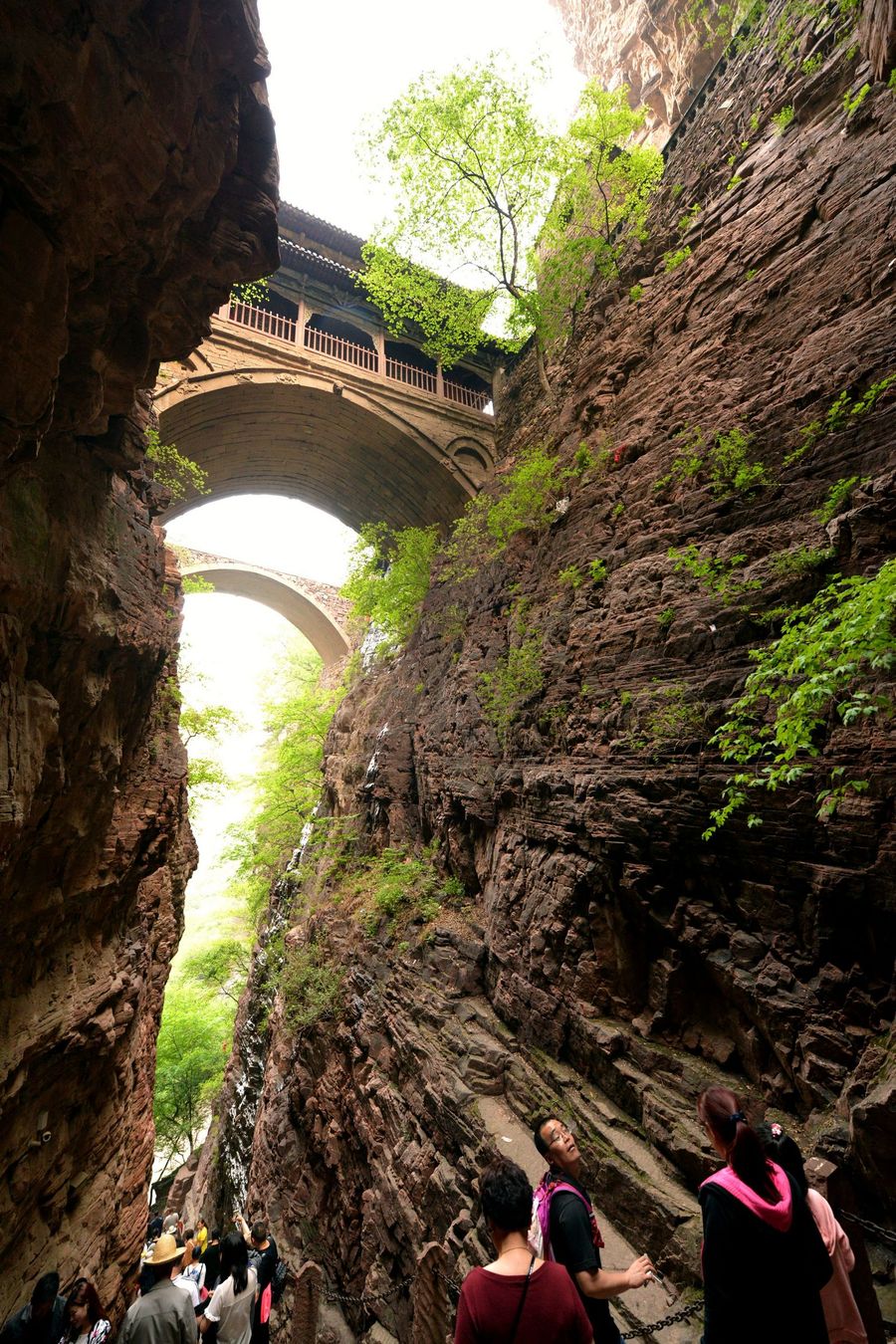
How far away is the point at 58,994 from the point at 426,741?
21.2 ft

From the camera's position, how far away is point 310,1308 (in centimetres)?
683

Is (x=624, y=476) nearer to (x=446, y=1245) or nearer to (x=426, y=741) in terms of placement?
(x=426, y=741)

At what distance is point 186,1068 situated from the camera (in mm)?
20859

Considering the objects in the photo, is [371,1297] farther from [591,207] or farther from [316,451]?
[591,207]

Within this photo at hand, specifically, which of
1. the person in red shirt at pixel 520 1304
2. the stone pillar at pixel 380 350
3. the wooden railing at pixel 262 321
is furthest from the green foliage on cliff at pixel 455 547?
the person in red shirt at pixel 520 1304

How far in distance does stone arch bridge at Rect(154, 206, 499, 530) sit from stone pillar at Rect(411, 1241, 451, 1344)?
14.2 meters

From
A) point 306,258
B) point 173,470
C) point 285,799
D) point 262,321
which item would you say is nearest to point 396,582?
point 173,470

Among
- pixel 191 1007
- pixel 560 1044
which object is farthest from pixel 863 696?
pixel 191 1007

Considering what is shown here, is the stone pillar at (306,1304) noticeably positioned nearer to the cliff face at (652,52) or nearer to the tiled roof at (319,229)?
the tiled roof at (319,229)

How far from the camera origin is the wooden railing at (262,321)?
44.9 feet

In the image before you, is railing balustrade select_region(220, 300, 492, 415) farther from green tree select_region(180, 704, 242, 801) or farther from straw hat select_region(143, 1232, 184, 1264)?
straw hat select_region(143, 1232, 184, 1264)

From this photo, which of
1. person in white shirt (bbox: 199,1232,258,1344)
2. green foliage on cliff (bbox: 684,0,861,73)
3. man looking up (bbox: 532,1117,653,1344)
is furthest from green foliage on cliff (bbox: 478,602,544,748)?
green foliage on cliff (bbox: 684,0,861,73)

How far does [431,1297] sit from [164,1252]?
2.48 m

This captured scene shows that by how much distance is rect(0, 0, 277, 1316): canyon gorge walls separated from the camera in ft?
9.11
